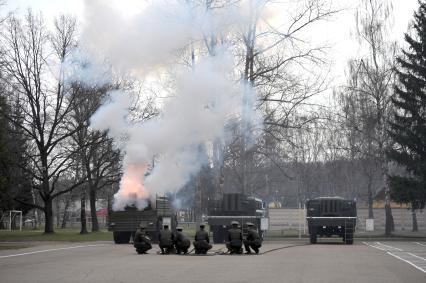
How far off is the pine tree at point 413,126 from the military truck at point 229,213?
12.3m

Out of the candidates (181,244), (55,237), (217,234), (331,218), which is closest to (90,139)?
(55,237)

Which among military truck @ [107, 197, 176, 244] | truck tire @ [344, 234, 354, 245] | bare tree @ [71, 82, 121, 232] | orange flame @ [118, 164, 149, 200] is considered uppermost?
bare tree @ [71, 82, 121, 232]

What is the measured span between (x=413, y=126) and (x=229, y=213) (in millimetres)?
17057

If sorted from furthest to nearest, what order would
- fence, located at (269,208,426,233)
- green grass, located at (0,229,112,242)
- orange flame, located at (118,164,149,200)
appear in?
fence, located at (269,208,426,233) → green grass, located at (0,229,112,242) → orange flame, located at (118,164,149,200)

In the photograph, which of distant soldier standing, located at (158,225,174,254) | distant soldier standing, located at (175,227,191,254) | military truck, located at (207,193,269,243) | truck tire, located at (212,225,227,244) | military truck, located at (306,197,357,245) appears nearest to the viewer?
distant soldier standing, located at (158,225,174,254)

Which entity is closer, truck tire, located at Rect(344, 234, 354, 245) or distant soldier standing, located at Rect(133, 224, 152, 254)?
distant soldier standing, located at Rect(133, 224, 152, 254)

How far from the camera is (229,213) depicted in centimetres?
4231

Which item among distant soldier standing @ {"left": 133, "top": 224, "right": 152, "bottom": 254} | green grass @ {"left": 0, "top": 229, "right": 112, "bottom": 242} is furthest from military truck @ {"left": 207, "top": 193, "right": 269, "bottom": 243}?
distant soldier standing @ {"left": 133, "top": 224, "right": 152, "bottom": 254}

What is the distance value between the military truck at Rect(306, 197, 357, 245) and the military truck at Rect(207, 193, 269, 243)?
324cm

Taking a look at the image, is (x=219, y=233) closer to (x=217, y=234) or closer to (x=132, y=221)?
(x=217, y=234)

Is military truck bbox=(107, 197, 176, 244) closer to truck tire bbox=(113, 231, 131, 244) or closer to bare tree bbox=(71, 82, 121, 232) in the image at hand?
truck tire bbox=(113, 231, 131, 244)

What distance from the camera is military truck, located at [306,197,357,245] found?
1601 inches

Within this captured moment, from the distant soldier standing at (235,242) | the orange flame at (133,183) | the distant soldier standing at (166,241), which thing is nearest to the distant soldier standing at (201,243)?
the distant soldier standing at (235,242)

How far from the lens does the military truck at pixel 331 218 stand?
40.7 m
